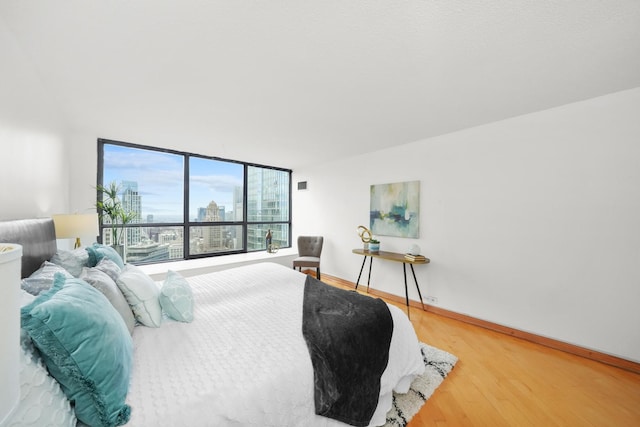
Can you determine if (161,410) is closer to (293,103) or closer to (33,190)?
(33,190)

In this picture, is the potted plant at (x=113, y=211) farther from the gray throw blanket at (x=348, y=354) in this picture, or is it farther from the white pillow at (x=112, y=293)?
the gray throw blanket at (x=348, y=354)

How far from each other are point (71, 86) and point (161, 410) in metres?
2.61

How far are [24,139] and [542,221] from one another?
14.6ft

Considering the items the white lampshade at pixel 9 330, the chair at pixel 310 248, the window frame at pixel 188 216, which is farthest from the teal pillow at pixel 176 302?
the chair at pixel 310 248

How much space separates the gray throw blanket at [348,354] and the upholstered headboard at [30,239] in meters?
1.56

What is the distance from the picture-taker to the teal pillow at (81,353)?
0.80 meters

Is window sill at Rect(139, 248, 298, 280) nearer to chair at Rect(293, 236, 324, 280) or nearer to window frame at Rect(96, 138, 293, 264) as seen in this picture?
window frame at Rect(96, 138, 293, 264)

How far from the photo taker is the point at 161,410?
0.93m

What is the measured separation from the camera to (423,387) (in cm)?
181

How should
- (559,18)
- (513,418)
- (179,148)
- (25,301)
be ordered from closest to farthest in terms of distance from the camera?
1. (25,301)
2. (559,18)
3. (513,418)
4. (179,148)

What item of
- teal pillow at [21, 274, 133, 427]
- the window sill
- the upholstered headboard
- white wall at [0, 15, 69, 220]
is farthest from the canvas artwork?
white wall at [0, 15, 69, 220]

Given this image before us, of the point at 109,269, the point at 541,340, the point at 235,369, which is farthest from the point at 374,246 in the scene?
the point at 109,269

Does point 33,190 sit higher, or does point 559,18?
point 559,18

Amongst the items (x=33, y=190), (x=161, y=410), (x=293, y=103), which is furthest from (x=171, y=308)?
(x=293, y=103)
